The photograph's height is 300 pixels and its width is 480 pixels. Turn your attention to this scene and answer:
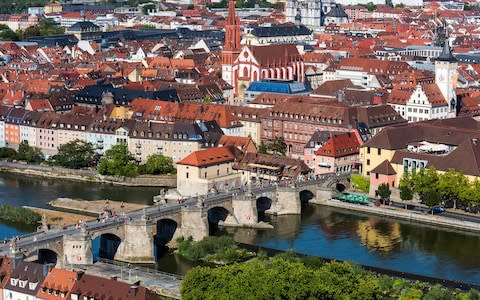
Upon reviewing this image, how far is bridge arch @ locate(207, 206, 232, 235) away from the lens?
50.5 m

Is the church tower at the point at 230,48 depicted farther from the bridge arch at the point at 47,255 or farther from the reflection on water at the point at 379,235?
the bridge arch at the point at 47,255

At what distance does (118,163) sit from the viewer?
6022 cm

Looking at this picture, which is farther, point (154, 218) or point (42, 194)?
point (42, 194)

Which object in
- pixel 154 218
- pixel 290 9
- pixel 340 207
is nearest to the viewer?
pixel 154 218

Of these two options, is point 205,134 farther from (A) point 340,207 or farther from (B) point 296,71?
(B) point 296,71

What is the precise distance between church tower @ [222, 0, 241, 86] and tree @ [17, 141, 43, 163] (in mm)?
21605

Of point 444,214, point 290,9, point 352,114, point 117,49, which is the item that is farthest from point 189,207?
point 290,9

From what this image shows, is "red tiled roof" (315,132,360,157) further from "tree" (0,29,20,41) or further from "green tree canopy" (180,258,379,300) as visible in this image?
"tree" (0,29,20,41)

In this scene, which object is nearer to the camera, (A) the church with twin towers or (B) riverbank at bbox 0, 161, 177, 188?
(B) riverbank at bbox 0, 161, 177, 188

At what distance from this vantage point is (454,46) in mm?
108188

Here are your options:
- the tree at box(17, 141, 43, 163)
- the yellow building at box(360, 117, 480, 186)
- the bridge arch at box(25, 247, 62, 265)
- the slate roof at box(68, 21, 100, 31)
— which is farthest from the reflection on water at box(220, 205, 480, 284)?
the slate roof at box(68, 21, 100, 31)

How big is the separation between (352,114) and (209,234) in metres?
17.9

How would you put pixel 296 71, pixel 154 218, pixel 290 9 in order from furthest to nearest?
1. pixel 290 9
2. pixel 296 71
3. pixel 154 218

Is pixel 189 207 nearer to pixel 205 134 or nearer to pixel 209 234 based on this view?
pixel 209 234
